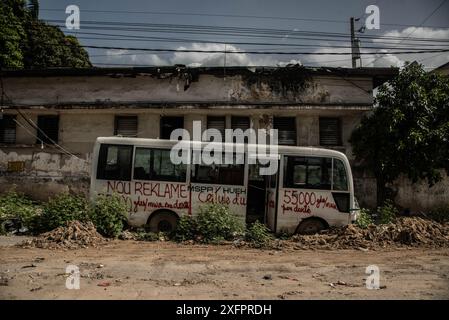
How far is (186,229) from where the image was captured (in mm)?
9312

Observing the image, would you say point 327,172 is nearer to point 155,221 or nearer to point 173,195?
point 173,195

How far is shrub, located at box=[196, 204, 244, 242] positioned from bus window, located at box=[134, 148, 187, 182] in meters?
1.30

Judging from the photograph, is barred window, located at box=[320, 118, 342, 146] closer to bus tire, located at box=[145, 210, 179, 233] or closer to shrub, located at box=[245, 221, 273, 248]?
shrub, located at box=[245, 221, 273, 248]

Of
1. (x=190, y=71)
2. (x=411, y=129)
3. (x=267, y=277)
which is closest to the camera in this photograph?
(x=267, y=277)

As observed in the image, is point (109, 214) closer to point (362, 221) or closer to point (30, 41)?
point (362, 221)

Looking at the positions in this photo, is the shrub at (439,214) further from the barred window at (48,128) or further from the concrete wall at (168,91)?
the barred window at (48,128)

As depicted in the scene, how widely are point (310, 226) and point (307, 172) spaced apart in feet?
4.89

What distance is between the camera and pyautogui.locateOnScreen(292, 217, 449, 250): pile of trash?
9.01 meters

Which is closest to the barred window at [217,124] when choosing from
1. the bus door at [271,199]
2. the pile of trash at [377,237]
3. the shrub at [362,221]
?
the bus door at [271,199]

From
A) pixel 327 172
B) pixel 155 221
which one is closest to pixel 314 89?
pixel 327 172

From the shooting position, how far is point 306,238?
9289mm

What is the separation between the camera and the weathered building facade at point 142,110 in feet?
50.5

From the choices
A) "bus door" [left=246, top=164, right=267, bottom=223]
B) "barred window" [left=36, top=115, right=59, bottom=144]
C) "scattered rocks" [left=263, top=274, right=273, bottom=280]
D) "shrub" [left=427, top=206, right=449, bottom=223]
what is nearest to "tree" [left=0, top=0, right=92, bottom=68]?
"barred window" [left=36, top=115, right=59, bottom=144]

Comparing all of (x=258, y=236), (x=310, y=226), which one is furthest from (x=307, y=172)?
(x=258, y=236)
